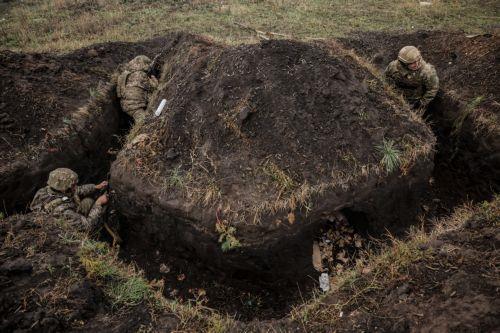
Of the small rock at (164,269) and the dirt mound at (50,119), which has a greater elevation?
the dirt mound at (50,119)

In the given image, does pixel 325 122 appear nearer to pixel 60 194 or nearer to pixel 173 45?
pixel 60 194

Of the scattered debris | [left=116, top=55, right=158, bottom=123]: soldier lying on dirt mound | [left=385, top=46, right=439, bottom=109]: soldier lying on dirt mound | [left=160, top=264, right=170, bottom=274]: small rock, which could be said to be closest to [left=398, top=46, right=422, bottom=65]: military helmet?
[left=385, top=46, right=439, bottom=109]: soldier lying on dirt mound

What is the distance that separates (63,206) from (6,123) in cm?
216

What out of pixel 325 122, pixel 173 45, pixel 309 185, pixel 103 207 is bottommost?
pixel 103 207

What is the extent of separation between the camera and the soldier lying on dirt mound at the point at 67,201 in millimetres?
4527

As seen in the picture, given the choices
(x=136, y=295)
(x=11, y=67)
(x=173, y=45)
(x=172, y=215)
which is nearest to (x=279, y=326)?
(x=136, y=295)

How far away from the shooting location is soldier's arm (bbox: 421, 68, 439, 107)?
5711 millimetres

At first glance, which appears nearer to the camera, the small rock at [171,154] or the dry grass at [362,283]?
the dry grass at [362,283]

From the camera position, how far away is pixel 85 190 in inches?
199

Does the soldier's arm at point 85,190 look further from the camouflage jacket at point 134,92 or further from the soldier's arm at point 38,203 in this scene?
the camouflage jacket at point 134,92

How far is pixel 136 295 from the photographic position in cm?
343

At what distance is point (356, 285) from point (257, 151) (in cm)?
204

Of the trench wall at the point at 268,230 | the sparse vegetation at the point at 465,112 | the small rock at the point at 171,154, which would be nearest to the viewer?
the trench wall at the point at 268,230

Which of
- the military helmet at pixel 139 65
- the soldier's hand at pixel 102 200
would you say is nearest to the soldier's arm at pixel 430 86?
the military helmet at pixel 139 65
